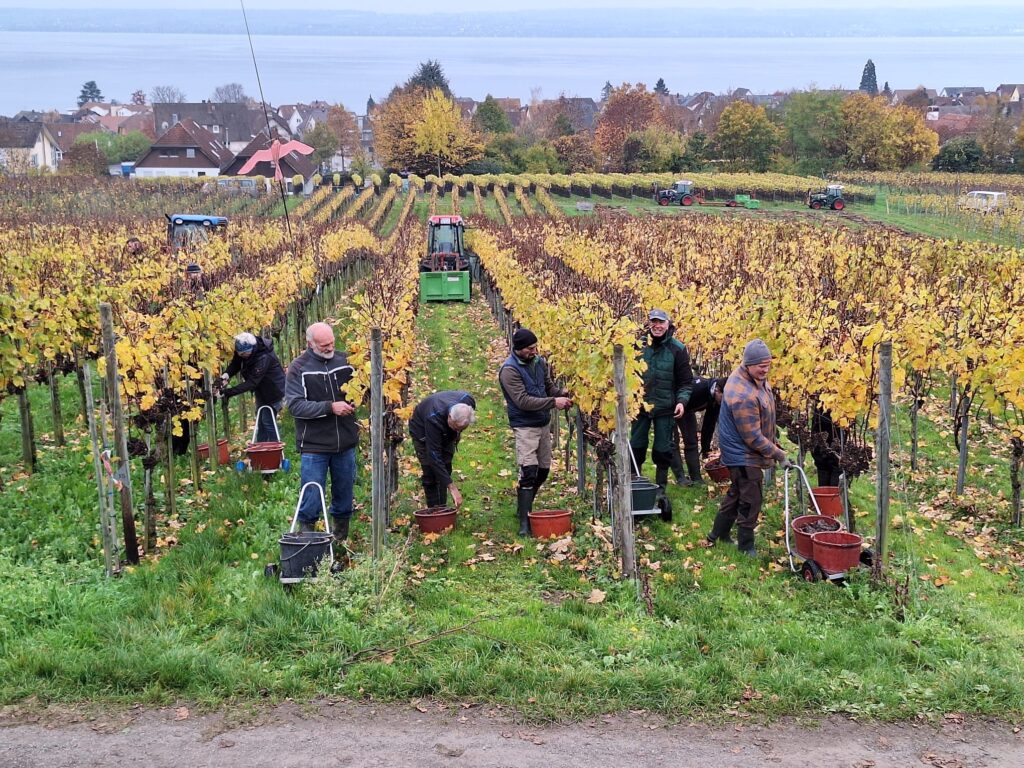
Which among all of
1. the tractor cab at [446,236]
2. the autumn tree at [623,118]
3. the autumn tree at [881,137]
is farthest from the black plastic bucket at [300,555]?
the autumn tree at [623,118]

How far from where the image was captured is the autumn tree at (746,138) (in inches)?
2557

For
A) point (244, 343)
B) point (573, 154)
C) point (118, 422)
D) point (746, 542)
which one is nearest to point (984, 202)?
point (573, 154)

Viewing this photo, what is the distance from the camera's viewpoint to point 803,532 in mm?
7188

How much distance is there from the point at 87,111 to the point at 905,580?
189250 mm

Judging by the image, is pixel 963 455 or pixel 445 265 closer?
pixel 963 455

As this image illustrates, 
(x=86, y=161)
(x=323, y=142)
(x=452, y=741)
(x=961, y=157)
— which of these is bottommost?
(x=452, y=741)

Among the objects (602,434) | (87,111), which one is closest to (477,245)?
A: (602,434)

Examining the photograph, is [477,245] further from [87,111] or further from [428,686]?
[87,111]

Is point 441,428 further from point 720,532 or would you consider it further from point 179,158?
point 179,158

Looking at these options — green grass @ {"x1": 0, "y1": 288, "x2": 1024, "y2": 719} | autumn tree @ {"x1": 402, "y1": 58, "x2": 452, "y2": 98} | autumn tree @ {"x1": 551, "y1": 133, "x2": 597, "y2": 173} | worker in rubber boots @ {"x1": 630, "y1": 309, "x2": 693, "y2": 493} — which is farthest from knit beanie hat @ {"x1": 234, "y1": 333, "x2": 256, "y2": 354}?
autumn tree @ {"x1": 402, "y1": 58, "x2": 452, "y2": 98}

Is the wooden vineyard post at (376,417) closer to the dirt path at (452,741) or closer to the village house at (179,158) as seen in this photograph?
the dirt path at (452,741)

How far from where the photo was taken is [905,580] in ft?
22.4

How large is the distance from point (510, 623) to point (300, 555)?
1.61 m

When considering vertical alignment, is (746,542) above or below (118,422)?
below
